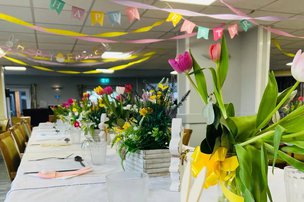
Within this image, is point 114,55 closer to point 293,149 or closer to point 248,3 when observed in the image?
point 248,3

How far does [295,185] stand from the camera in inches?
26.2

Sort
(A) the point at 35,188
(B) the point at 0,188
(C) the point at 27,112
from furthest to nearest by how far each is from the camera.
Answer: (C) the point at 27,112 → (B) the point at 0,188 → (A) the point at 35,188

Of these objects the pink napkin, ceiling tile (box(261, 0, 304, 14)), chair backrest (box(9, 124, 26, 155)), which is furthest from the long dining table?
ceiling tile (box(261, 0, 304, 14))

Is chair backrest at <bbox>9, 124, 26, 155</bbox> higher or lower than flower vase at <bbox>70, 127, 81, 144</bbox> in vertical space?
lower

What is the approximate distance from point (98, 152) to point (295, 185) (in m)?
0.97

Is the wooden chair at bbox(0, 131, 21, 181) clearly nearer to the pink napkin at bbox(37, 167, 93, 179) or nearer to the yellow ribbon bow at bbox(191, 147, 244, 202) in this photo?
Result: the pink napkin at bbox(37, 167, 93, 179)

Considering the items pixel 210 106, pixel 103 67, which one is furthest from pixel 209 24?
pixel 103 67

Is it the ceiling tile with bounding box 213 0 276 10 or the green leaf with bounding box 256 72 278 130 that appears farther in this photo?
the ceiling tile with bounding box 213 0 276 10

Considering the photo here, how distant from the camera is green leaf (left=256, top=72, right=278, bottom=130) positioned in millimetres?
566

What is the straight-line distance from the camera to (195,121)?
14.5 feet

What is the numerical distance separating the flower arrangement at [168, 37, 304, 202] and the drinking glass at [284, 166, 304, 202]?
186 mm

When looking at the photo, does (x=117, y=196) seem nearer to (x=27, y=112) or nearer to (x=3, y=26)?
(x=3, y=26)

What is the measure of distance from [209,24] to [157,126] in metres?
2.96

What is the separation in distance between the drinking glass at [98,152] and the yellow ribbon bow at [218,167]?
2.74 feet
